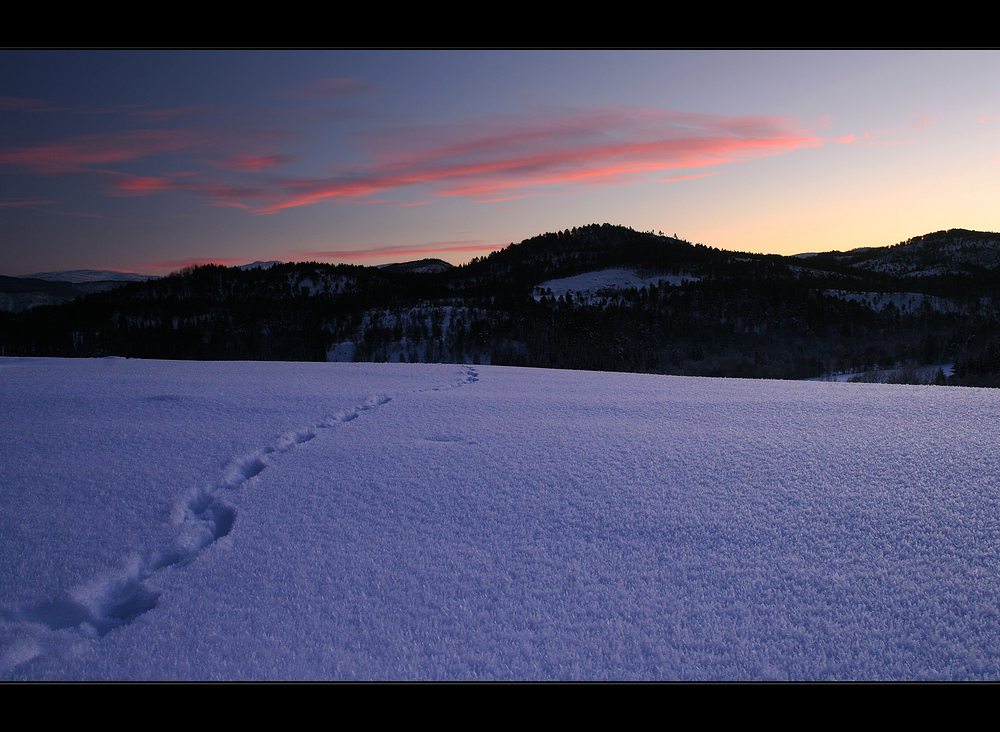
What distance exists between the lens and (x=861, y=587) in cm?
219

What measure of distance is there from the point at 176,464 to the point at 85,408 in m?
2.99

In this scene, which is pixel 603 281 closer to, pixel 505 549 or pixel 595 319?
pixel 595 319

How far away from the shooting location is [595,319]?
86.1m

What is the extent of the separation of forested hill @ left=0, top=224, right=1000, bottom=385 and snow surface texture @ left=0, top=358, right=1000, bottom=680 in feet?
193

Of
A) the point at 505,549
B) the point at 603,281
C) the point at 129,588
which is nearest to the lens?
the point at 129,588

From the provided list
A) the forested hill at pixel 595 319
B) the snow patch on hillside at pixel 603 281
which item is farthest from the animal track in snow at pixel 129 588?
the snow patch on hillside at pixel 603 281

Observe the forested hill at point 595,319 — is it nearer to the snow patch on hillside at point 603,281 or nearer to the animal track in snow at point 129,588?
the snow patch on hillside at point 603,281

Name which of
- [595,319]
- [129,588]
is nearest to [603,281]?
[595,319]

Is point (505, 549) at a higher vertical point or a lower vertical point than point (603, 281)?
lower

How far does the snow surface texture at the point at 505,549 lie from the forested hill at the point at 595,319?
58.9 m

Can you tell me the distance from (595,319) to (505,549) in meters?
85.8

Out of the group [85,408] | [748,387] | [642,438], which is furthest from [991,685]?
[85,408]

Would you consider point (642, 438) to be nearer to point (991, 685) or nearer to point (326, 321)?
point (991, 685)

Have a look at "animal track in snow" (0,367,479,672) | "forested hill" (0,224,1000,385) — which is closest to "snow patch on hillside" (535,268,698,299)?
"forested hill" (0,224,1000,385)
